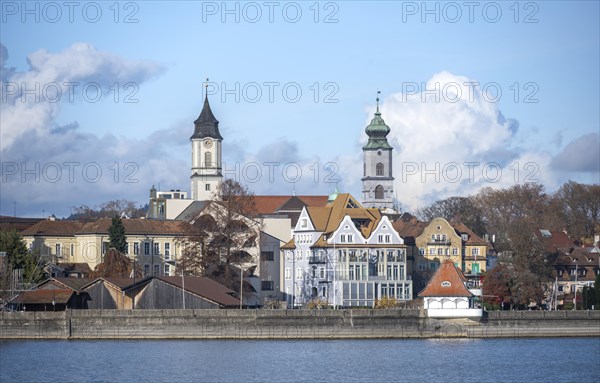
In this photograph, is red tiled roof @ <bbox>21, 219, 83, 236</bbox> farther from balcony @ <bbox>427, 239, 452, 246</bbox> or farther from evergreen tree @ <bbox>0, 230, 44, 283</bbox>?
balcony @ <bbox>427, 239, 452, 246</bbox>

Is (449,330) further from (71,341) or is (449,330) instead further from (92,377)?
(92,377)

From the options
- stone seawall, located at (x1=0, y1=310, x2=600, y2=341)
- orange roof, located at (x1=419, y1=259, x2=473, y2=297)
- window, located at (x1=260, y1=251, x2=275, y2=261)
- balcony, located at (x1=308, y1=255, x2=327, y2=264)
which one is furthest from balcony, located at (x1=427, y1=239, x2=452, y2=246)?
stone seawall, located at (x1=0, y1=310, x2=600, y2=341)

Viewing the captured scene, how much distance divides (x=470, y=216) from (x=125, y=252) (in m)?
51.6

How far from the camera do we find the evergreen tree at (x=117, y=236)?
11675 centimetres

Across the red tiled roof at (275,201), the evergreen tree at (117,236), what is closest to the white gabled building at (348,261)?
the evergreen tree at (117,236)

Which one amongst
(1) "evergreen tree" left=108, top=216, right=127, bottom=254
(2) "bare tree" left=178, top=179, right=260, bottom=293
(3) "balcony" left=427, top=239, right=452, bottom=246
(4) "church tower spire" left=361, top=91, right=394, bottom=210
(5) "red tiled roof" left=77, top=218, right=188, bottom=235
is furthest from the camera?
(4) "church tower spire" left=361, top=91, right=394, bottom=210

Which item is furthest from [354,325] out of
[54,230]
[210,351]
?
[54,230]

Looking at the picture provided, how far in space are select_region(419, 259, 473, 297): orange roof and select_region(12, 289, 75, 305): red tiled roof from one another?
2381 cm

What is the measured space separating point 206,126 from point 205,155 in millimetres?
3126

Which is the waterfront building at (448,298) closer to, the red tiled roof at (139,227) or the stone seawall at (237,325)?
the stone seawall at (237,325)

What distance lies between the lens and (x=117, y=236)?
117000 mm

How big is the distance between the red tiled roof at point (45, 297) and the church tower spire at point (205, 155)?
2096 inches

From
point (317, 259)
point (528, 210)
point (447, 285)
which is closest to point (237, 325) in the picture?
point (447, 285)

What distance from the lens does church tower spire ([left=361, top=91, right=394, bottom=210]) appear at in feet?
566
